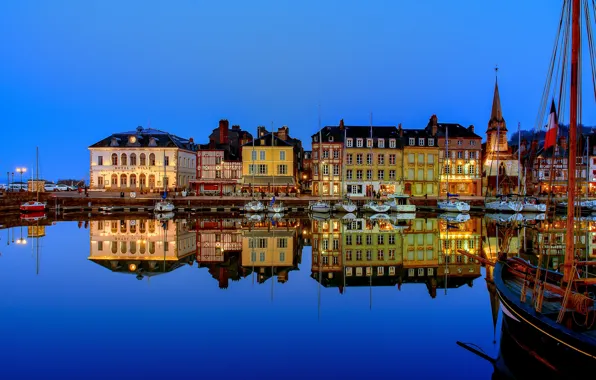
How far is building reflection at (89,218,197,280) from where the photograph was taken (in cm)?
2161

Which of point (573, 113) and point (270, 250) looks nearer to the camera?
point (573, 113)

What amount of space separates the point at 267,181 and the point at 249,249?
38027 mm

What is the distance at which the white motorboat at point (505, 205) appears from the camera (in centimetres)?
5067

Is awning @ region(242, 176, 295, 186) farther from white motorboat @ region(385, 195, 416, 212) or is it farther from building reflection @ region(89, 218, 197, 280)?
building reflection @ region(89, 218, 197, 280)

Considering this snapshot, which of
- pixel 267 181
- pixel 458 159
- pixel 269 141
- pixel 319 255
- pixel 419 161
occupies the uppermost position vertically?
pixel 269 141

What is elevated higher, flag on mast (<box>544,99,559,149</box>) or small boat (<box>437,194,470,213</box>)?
flag on mast (<box>544,99,559,149</box>)

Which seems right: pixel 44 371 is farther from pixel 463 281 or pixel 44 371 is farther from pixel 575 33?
pixel 463 281

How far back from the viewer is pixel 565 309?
8.29 metres

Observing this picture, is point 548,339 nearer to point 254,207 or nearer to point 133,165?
point 254,207

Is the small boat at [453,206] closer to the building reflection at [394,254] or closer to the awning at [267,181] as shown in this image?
the building reflection at [394,254]

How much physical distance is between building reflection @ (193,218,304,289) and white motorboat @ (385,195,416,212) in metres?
16.8

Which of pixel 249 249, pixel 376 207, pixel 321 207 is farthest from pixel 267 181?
pixel 249 249

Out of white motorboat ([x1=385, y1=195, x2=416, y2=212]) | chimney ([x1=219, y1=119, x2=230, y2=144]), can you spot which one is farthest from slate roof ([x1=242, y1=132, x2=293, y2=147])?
white motorboat ([x1=385, y1=195, x2=416, y2=212])

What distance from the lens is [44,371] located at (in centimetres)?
938
